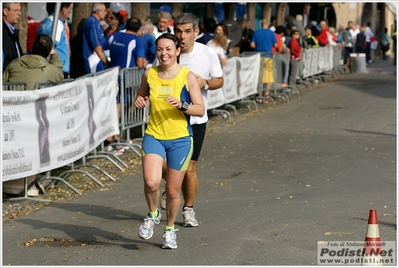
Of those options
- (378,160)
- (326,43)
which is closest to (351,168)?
(378,160)

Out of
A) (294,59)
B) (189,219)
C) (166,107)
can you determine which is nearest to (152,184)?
(166,107)

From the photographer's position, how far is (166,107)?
758cm

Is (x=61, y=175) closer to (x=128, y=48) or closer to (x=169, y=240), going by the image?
(x=128, y=48)

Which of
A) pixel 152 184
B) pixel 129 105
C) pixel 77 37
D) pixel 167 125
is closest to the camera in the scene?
pixel 152 184

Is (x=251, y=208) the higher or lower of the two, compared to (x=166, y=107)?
lower

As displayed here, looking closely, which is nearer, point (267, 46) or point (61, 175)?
point (61, 175)

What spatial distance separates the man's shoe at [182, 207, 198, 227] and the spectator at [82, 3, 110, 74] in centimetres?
646

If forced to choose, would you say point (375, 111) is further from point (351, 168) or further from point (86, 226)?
point (86, 226)

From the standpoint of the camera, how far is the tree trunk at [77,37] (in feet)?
52.5

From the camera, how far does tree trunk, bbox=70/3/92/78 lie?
1602cm

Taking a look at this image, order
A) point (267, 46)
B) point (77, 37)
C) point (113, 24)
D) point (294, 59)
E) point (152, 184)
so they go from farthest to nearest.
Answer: point (294, 59) < point (267, 46) < point (113, 24) < point (77, 37) < point (152, 184)

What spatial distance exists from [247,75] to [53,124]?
34.3 feet

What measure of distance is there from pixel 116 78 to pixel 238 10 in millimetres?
28201

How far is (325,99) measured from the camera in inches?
909
